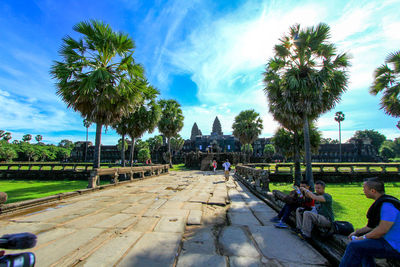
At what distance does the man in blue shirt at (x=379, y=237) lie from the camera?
1.85 meters

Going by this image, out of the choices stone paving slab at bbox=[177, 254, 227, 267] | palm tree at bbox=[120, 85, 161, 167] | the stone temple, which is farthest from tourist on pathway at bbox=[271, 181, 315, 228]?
the stone temple

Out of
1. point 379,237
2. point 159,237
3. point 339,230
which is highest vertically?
point 379,237

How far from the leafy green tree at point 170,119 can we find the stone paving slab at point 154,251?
72.9 ft

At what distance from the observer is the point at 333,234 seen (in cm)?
274

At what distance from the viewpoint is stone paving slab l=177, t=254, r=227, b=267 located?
219 centimetres

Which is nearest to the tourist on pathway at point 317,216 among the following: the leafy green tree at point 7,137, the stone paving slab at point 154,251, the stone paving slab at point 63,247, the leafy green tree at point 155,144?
the stone paving slab at point 154,251

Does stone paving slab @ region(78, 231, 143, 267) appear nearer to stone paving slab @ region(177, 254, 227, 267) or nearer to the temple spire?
stone paving slab @ region(177, 254, 227, 267)

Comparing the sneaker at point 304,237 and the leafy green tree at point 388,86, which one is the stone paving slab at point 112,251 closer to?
the sneaker at point 304,237

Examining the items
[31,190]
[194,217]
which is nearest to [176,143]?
[31,190]

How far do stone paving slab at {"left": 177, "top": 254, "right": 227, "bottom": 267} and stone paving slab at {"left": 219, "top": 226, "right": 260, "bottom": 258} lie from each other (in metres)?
0.21

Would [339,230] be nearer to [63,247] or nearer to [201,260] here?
[201,260]

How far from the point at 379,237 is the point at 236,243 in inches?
66.4

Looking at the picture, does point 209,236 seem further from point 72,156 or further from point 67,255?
point 72,156

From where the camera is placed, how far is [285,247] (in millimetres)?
2754
